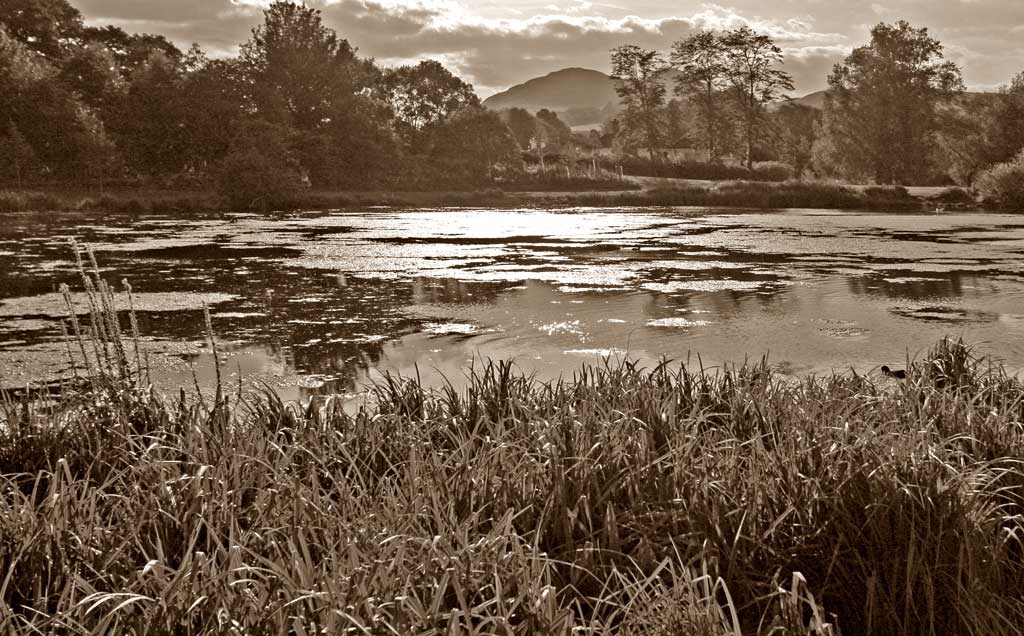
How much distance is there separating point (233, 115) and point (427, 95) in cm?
2133

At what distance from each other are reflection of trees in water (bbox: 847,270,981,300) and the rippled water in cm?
5

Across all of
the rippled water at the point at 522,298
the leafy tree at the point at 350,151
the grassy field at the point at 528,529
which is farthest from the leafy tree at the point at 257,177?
the grassy field at the point at 528,529

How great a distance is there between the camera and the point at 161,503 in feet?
10.4

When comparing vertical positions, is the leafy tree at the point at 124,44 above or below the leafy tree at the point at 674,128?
Result: above

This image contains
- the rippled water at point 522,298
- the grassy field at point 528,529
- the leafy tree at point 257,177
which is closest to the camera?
the grassy field at point 528,529

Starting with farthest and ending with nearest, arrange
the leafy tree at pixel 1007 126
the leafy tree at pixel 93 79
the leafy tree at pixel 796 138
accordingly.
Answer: the leafy tree at pixel 796 138 < the leafy tree at pixel 93 79 < the leafy tree at pixel 1007 126

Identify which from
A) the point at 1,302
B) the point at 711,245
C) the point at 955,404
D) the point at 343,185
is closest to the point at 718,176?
the point at 343,185

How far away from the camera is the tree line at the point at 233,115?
40.7 m

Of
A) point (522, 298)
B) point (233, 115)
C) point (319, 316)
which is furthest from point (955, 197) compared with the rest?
point (233, 115)

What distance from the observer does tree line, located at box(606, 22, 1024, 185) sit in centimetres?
4678

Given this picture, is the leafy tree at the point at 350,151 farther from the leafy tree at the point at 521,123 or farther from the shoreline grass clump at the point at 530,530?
the shoreline grass clump at the point at 530,530

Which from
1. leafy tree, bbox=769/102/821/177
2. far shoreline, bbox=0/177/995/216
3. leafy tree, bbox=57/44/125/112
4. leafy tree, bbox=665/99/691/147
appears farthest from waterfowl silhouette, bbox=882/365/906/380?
leafy tree, bbox=665/99/691/147

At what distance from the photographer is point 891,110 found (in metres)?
51.8

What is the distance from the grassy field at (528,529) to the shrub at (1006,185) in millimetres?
34236
